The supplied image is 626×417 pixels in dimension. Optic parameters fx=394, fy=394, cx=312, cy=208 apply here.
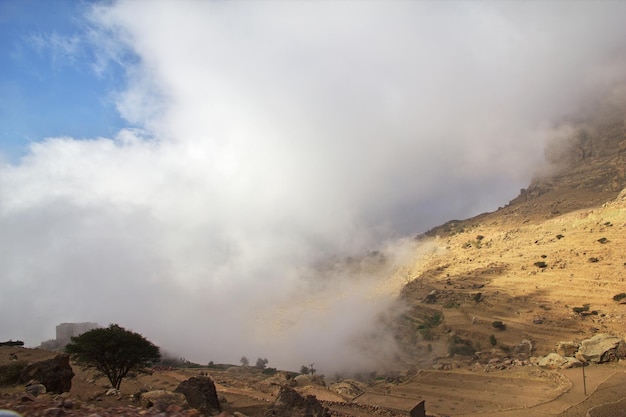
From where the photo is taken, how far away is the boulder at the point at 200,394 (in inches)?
722

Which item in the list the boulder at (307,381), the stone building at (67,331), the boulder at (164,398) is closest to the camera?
the boulder at (164,398)

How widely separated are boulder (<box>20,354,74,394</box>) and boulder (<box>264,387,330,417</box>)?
11200mm

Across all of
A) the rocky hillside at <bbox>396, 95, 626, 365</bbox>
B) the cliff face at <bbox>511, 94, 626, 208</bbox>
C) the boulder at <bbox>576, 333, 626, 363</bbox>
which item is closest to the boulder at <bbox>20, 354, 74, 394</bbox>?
the boulder at <bbox>576, 333, 626, 363</bbox>

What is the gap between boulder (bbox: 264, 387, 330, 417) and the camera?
1748cm

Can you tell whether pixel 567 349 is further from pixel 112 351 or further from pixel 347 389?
pixel 112 351

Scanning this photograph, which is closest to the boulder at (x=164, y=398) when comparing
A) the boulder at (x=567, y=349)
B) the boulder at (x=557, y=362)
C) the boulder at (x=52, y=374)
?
the boulder at (x=52, y=374)

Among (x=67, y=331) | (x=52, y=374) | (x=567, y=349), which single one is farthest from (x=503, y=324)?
(x=67, y=331)

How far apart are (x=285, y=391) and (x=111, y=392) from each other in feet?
26.4

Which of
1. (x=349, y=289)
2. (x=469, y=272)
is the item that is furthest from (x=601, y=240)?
(x=349, y=289)

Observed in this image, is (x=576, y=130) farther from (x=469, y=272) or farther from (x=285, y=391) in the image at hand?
(x=285, y=391)

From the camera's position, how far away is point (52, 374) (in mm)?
20266

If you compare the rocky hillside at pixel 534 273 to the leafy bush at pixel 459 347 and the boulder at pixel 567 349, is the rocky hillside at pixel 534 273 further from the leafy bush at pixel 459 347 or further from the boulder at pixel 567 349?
the boulder at pixel 567 349

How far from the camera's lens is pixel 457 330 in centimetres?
6212

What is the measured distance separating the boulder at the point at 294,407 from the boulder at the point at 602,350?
37.7 metres
